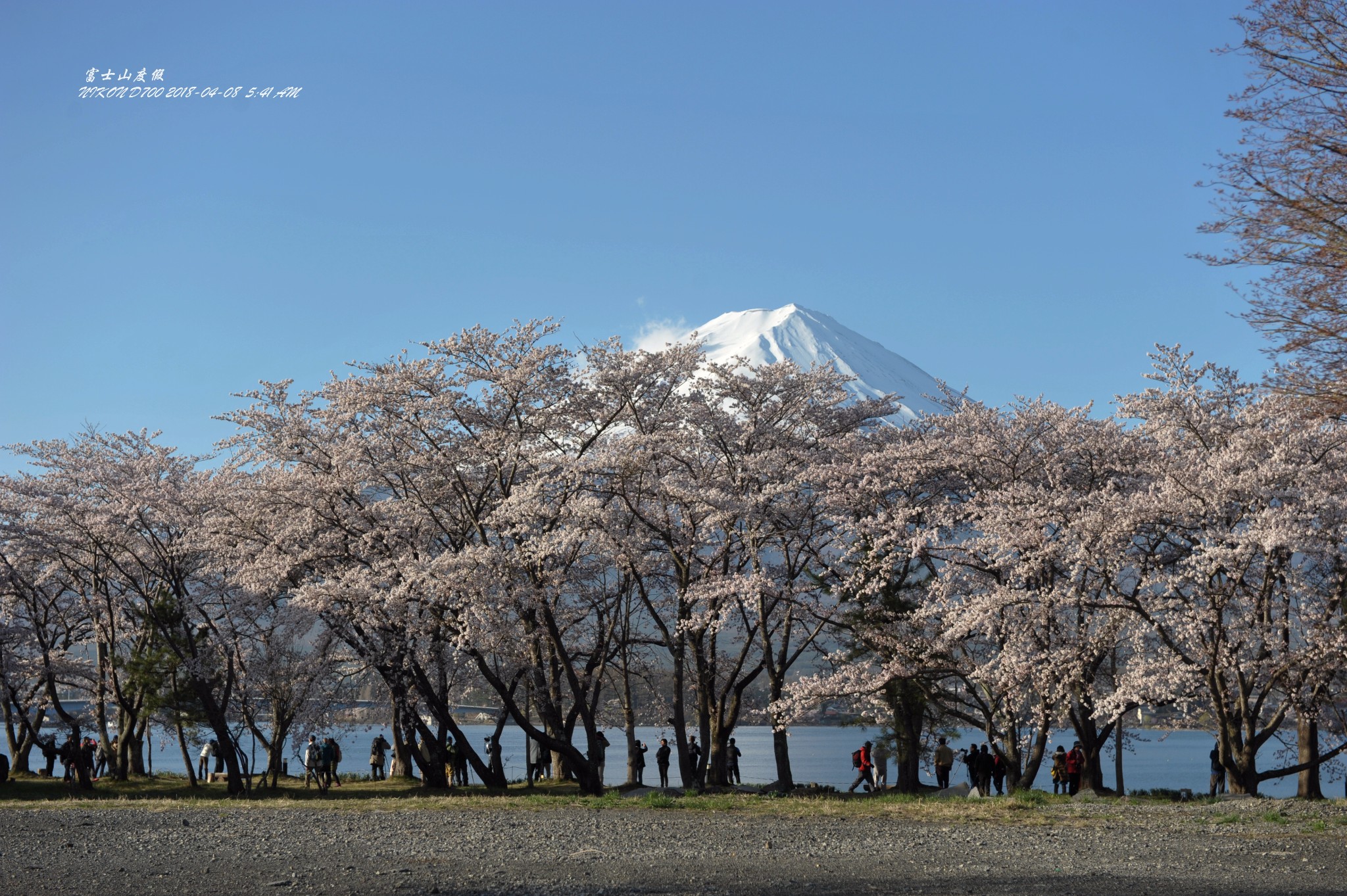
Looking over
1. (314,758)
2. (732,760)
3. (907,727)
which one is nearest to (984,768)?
(907,727)

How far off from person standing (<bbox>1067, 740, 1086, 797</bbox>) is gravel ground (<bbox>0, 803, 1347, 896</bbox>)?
6.71 meters

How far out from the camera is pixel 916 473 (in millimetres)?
20328

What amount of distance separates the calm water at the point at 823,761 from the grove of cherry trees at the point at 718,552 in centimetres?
487

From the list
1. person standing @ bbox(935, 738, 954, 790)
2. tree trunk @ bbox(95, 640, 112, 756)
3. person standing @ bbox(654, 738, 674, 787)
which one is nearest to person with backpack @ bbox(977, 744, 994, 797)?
person standing @ bbox(935, 738, 954, 790)

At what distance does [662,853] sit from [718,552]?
10.5 metres

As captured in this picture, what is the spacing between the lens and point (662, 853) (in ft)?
33.1

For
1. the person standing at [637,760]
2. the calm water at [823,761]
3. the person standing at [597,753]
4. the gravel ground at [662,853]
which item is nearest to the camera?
the gravel ground at [662,853]

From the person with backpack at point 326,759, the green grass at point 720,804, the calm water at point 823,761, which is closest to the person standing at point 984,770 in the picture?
the green grass at point 720,804

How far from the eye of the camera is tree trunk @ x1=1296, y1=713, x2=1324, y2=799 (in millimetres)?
17625

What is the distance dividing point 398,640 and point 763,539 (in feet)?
21.7

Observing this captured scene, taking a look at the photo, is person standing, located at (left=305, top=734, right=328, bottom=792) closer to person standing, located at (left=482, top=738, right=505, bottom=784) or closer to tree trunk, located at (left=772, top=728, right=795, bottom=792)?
person standing, located at (left=482, top=738, right=505, bottom=784)

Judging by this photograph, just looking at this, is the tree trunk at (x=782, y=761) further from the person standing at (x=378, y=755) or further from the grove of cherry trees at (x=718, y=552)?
the person standing at (x=378, y=755)

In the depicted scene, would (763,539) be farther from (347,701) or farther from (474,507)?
(347,701)

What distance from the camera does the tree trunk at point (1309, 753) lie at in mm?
17625
